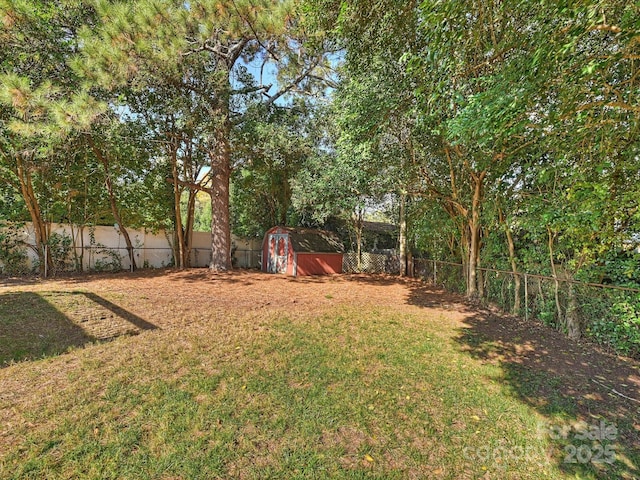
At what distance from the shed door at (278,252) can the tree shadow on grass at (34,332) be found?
24.8ft

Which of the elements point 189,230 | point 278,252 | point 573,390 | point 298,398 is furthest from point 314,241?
point 573,390

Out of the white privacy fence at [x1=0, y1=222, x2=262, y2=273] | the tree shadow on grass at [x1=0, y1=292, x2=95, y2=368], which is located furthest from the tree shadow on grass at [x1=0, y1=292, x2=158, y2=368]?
the white privacy fence at [x1=0, y1=222, x2=262, y2=273]

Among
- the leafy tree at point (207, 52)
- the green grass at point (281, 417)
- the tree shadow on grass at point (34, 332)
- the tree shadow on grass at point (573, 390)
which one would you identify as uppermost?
the leafy tree at point (207, 52)

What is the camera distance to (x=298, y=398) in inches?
Result: 110

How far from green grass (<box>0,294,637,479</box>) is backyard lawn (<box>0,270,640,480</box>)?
0.5 inches

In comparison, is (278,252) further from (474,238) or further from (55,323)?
(55,323)

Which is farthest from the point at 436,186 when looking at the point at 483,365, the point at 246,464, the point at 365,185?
the point at 246,464

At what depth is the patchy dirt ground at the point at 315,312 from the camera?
10.4 ft

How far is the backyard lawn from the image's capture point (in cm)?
206

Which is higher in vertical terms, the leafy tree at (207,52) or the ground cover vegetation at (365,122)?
the leafy tree at (207,52)

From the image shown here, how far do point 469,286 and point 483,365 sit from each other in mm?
4041

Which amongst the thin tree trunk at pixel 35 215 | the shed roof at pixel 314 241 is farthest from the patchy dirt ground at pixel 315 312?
the shed roof at pixel 314 241

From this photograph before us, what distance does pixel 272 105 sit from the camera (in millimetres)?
10008

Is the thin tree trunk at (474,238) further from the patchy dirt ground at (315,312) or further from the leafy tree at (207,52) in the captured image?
the leafy tree at (207,52)
